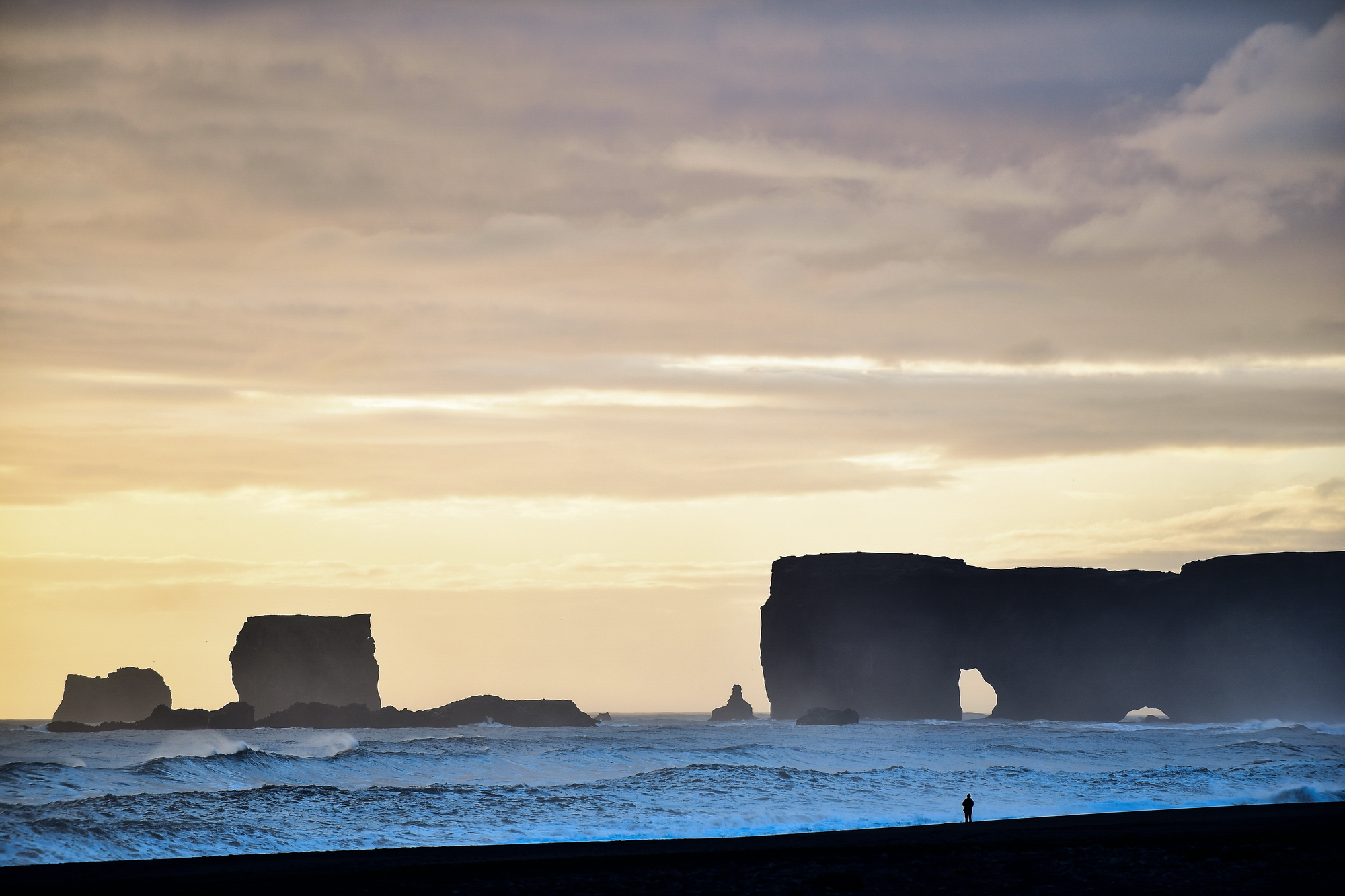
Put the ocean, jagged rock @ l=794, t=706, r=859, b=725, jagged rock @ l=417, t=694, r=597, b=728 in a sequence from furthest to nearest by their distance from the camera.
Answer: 1. jagged rock @ l=417, t=694, r=597, b=728
2. jagged rock @ l=794, t=706, r=859, b=725
3. the ocean

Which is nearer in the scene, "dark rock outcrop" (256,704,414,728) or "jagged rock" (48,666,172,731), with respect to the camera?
"dark rock outcrop" (256,704,414,728)

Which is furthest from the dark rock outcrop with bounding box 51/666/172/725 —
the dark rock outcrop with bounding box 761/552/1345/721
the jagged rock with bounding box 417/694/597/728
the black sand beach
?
the black sand beach

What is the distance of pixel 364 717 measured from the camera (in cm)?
10438

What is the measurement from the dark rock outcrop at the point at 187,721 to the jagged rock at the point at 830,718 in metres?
48.7

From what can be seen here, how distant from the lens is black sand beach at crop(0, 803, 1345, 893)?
17.1 metres

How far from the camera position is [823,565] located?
10969 cm

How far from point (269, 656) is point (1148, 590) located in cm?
8259

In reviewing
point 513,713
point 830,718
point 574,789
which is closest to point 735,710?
point 513,713

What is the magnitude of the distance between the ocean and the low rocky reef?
4239cm

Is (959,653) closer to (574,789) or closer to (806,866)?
(574,789)

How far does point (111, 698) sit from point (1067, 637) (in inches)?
3757

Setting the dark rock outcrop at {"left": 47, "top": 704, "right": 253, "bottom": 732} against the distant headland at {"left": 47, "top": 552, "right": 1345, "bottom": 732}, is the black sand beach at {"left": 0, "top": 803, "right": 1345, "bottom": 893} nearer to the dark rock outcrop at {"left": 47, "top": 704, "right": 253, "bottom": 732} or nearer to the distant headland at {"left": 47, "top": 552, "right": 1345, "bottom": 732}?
the distant headland at {"left": 47, "top": 552, "right": 1345, "bottom": 732}

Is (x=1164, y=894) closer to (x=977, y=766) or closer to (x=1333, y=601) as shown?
(x=977, y=766)

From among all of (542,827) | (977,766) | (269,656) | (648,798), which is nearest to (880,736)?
(977,766)
